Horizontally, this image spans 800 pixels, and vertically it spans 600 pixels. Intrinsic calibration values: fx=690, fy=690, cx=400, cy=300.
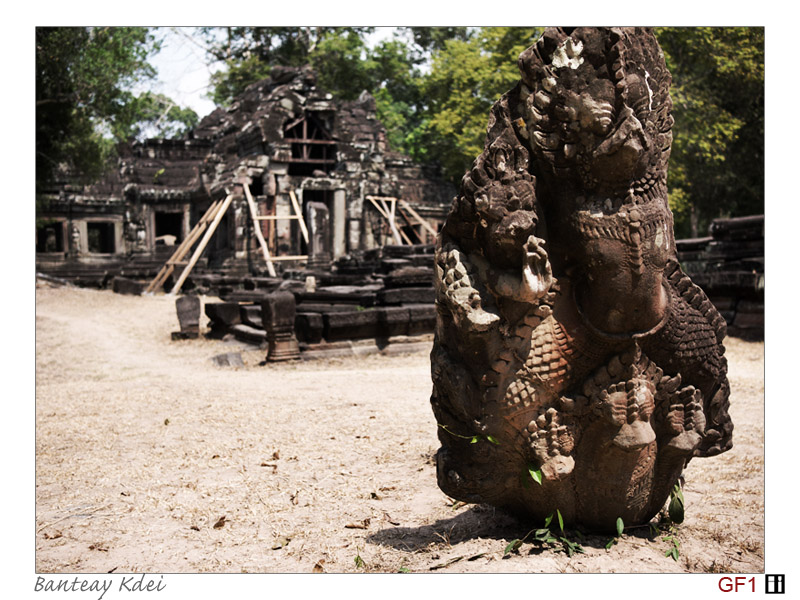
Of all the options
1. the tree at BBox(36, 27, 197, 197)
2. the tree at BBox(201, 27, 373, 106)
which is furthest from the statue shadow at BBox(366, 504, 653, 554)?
the tree at BBox(201, 27, 373, 106)

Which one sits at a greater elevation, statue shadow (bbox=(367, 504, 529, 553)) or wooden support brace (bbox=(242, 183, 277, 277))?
wooden support brace (bbox=(242, 183, 277, 277))

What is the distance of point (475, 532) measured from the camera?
3191 millimetres

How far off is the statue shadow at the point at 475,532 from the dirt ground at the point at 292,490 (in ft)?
0.04

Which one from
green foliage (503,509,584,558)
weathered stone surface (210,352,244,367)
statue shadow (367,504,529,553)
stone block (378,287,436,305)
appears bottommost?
weathered stone surface (210,352,244,367)

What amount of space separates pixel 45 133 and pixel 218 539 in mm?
16030

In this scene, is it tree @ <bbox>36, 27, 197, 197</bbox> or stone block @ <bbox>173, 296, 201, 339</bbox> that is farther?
tree @ <bbox>36, 27, 197, 197</bbox>

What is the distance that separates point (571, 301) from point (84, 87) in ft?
50.5

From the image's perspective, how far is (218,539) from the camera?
3400mm

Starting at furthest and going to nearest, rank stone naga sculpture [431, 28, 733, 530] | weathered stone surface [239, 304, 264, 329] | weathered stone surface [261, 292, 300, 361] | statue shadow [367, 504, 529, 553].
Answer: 1. weathered stone surface [239, 304, 264, 329]
2. weathered stone surface [261, 292, 300, 361]
3. statue shadow [367, 504, 529, 553]
4. stone naga sculpture [431, 28, 733, 530]

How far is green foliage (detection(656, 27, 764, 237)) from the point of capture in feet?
55.9

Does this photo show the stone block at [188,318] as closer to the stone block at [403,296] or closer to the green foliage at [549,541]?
the stone block at [403,296]

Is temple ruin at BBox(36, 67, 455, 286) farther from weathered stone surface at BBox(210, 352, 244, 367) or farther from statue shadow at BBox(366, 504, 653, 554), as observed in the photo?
statue shadow at BBox(366, 504, 653, 554)

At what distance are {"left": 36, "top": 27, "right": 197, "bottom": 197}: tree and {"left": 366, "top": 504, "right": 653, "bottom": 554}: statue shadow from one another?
11873mm

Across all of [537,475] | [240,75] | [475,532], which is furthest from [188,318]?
[240,75]
